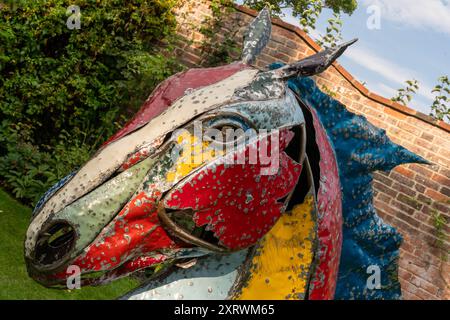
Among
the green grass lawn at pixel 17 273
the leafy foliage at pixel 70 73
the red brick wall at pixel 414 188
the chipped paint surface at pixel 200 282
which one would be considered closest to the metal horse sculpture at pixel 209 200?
the chipped paint surface at pixel 200 282

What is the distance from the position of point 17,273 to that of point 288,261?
355cm

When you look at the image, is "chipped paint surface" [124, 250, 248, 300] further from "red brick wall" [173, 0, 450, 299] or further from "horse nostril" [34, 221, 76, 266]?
→ "red brick wall" [173, 0, 450, 299]

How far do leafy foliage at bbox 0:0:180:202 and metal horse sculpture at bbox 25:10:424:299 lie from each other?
4.59 metres

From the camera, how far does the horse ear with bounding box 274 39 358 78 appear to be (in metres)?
1.42

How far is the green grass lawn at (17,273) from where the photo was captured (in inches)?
165

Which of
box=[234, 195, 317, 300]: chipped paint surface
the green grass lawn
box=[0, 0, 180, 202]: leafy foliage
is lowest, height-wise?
the green grass lawn

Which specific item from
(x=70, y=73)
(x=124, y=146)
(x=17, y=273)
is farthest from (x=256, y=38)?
(x=70, y=73)

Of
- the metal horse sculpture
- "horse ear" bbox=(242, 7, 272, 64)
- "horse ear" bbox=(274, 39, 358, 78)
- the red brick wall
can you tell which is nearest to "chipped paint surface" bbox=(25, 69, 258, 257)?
the metal horse sculpture

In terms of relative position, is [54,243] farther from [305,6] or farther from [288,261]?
[305,6]

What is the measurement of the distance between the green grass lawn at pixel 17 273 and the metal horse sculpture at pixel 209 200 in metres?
3.07

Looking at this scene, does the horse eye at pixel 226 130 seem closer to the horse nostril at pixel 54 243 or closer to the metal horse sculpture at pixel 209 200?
the metal horse sculpture at pixel 209 200

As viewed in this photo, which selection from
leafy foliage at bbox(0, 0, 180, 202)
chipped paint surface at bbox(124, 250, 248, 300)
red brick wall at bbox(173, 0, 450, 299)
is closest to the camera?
chipped paint surface at bbox(124, 250, 248, 300)

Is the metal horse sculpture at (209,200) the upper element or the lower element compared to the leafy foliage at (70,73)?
upper
